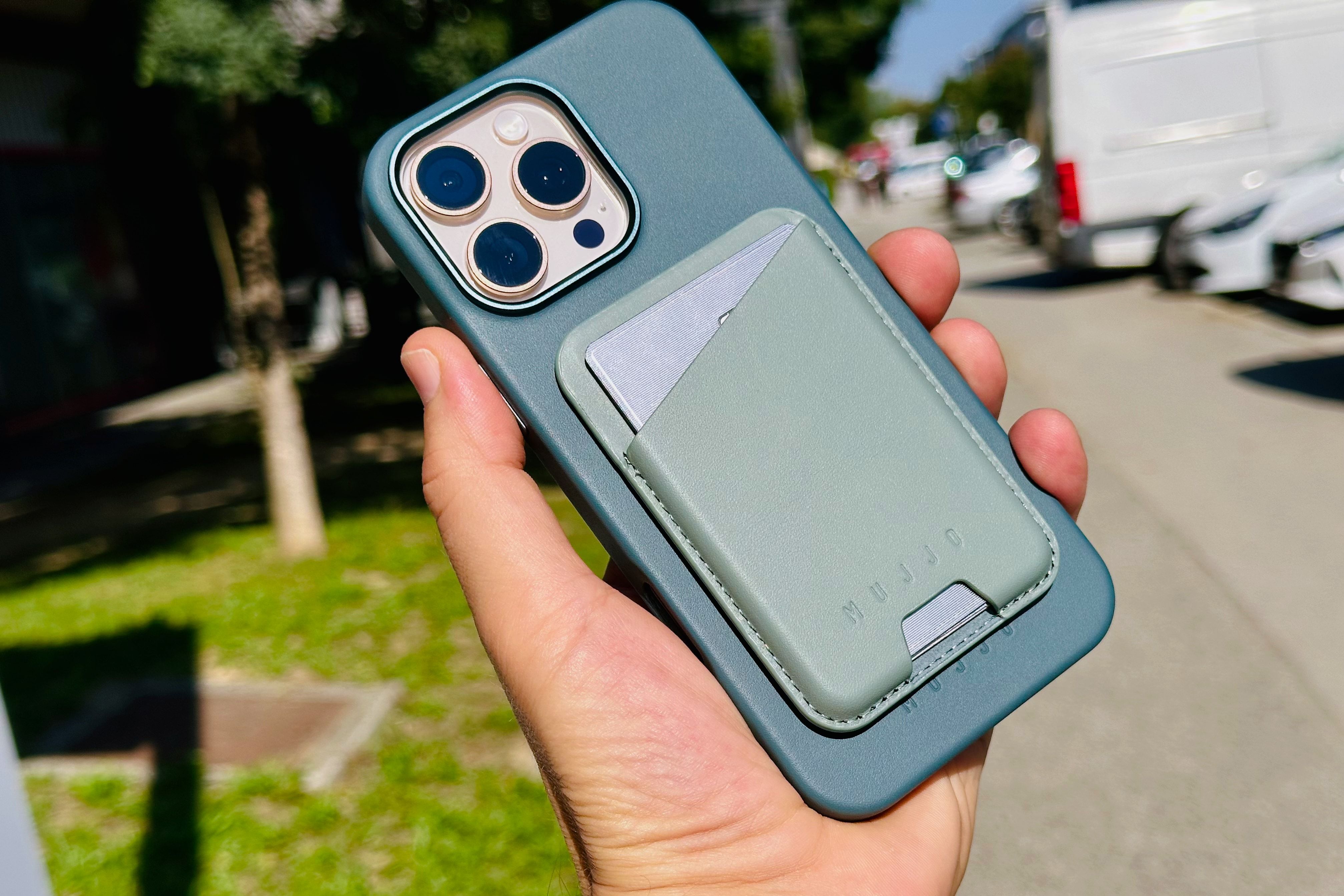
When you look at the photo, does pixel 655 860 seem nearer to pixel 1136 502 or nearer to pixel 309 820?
pixel 309 820

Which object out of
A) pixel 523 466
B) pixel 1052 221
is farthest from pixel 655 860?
pixel 1052 221

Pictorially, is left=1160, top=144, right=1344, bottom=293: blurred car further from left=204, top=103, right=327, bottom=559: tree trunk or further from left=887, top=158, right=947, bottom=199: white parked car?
left=887, top=158, right=947, bottom=199: white parked car

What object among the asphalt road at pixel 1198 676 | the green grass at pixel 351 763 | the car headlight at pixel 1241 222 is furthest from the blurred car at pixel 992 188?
the green grass at pixel 351 763

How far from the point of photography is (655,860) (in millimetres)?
1493

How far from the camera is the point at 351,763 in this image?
140 inches

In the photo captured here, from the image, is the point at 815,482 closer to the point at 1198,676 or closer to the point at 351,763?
the point at 351,763

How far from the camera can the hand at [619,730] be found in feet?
4.96

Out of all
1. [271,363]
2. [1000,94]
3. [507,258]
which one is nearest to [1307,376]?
[271,363]

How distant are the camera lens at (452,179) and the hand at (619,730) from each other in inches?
7.7

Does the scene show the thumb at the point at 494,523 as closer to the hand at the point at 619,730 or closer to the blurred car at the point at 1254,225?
the hand at the point at 619,730

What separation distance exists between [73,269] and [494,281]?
13.2 m

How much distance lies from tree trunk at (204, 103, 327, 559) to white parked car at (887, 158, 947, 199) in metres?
33.9

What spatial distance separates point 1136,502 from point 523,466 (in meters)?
4.51

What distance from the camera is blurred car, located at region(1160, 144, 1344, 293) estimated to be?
8.82 meters
